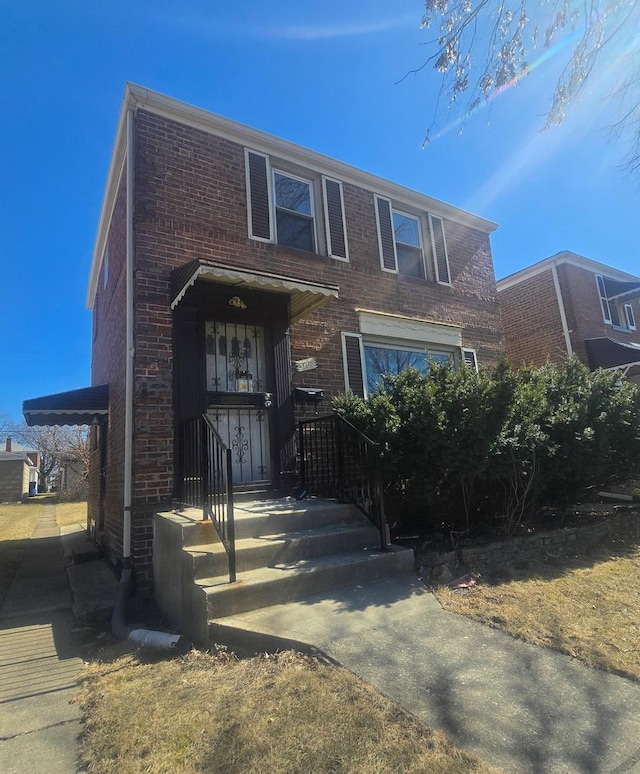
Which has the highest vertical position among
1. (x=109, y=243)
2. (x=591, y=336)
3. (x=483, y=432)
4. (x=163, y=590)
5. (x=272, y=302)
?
(x=109, y=243)

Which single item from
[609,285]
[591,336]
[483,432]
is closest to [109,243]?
[483,432]

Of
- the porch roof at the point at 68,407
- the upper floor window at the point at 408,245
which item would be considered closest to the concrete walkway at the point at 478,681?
the porch roof at the point at 68,407

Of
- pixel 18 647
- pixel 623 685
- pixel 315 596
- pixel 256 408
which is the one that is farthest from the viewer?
pixel 256 408

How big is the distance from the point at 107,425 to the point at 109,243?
3308 millimetres

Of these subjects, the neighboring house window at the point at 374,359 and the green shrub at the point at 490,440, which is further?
the neighboring house window at the point at 374,359

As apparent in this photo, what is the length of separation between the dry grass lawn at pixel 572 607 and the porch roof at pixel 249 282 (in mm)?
3762

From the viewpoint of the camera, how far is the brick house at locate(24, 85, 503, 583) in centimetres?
571

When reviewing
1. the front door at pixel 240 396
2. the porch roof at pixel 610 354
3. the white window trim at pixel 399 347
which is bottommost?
the front door at pixel 240 396

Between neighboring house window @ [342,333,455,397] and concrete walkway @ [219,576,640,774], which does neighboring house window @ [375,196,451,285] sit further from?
concrete walkway @ [219,576,640,774]

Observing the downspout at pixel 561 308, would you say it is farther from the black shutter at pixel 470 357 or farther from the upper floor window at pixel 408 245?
the upper floor window at pixel 408 245

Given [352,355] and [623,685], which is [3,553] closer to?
[352,355]

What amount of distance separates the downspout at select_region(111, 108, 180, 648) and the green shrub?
2561mm

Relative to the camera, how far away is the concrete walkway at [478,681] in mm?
2127

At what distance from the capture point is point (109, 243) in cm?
857
